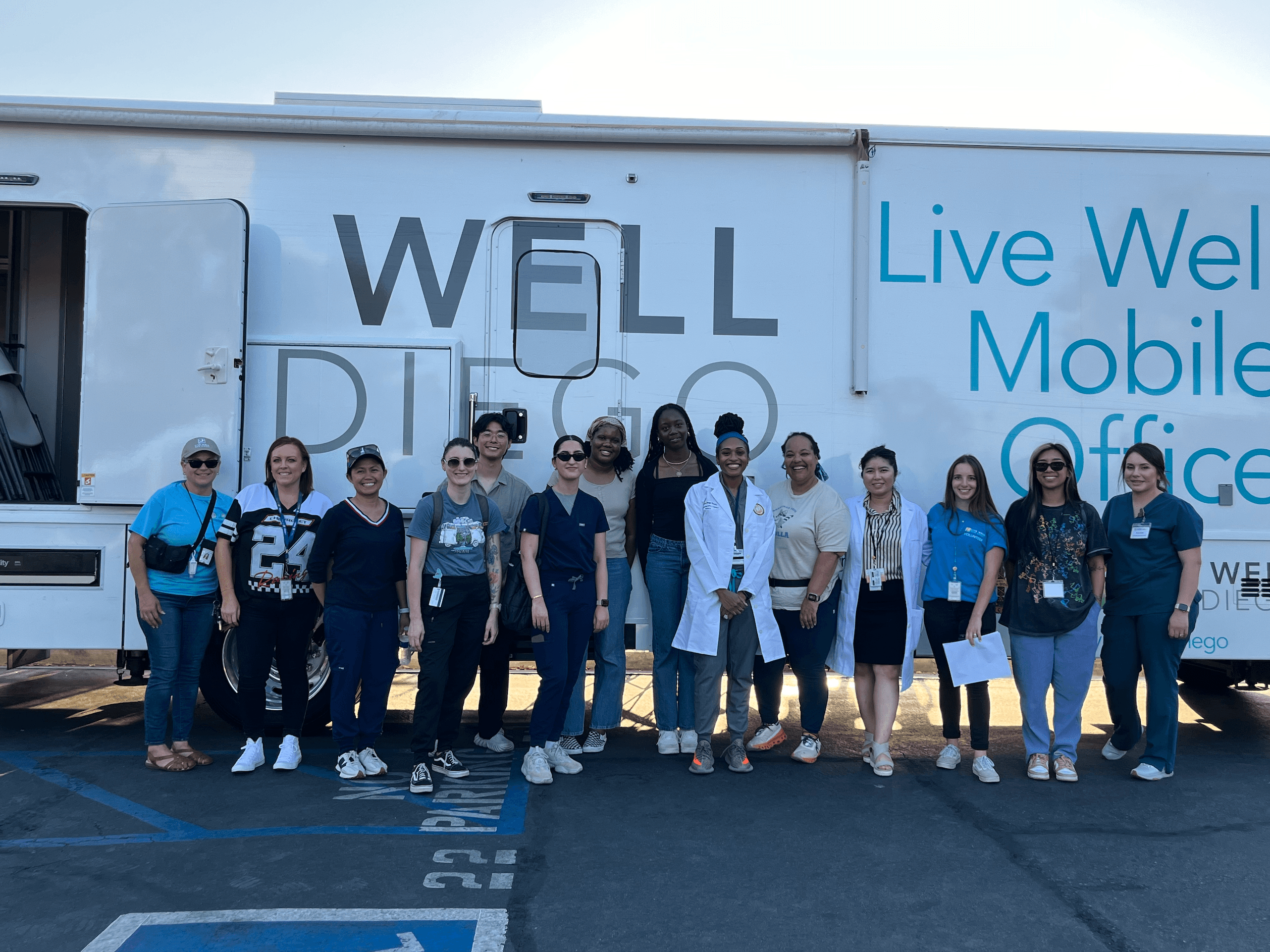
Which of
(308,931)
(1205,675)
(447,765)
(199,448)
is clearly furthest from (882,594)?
(1205,675)

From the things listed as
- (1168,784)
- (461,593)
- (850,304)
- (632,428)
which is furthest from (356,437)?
(1168,784)

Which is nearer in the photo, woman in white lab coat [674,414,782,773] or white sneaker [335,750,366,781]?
white sneaker [335,750,366,781]

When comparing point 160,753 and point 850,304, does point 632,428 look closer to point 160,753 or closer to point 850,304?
point 850,304

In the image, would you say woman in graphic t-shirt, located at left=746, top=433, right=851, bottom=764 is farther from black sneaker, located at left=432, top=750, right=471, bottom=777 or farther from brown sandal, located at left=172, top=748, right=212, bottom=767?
brown sandal, located at left=172, top=748, right=212, bottom=767

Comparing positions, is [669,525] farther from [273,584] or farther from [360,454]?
[273,584]

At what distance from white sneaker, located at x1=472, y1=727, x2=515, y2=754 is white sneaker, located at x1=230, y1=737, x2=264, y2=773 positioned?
1.08 metres

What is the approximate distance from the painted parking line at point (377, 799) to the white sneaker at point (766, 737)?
1.23 m

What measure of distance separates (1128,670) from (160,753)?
15.8 feet

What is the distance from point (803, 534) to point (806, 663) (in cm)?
66

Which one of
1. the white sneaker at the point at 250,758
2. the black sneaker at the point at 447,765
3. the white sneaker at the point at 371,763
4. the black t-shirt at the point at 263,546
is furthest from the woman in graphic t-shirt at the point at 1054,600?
the white sneaker at the point at 250,758

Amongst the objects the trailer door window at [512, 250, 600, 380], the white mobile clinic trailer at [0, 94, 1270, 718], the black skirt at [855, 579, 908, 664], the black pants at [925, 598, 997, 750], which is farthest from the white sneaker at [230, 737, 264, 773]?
the black pants at [925, 598, 997, 750]

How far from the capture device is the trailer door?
470cm

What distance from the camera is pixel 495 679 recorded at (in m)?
4.80

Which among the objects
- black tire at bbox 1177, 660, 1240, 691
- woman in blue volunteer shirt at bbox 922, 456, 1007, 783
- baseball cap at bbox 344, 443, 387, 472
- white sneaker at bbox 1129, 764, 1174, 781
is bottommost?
white sneaker at bbox 1129, 764, 1174, 781
